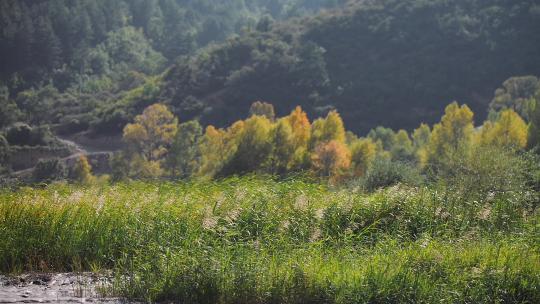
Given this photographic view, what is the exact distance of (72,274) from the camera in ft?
26.6

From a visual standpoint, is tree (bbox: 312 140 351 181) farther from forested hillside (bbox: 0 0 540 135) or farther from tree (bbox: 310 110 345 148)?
forested hillside (bbox: 0 0 540 135)

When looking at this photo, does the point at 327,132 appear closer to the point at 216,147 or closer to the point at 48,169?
the point at 216,147

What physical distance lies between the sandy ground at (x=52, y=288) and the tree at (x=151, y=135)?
163 feet

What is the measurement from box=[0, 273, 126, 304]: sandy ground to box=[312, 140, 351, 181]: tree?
1071 inches

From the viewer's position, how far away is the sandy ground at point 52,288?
287 inches

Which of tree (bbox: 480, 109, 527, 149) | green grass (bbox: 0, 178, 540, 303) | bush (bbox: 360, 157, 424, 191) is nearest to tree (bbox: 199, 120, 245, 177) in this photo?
tree (bbox: 480, 109, 527, 149)

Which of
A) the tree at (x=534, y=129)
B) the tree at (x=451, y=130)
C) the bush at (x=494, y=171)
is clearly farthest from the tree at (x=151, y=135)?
the bush at (x=494, y=171)

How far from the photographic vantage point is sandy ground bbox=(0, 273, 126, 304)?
7.30 meters

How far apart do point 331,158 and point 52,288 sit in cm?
2961

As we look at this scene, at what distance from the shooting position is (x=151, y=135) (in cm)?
6081

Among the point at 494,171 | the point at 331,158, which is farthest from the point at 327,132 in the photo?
the point at 494,171

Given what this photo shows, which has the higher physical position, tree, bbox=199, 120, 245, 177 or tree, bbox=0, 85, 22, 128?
tree, bbox=199, 120, 245, 177

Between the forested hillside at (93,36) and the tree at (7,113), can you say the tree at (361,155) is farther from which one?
the forested hillside at (93,36)

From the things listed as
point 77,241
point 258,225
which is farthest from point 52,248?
point 258,225
